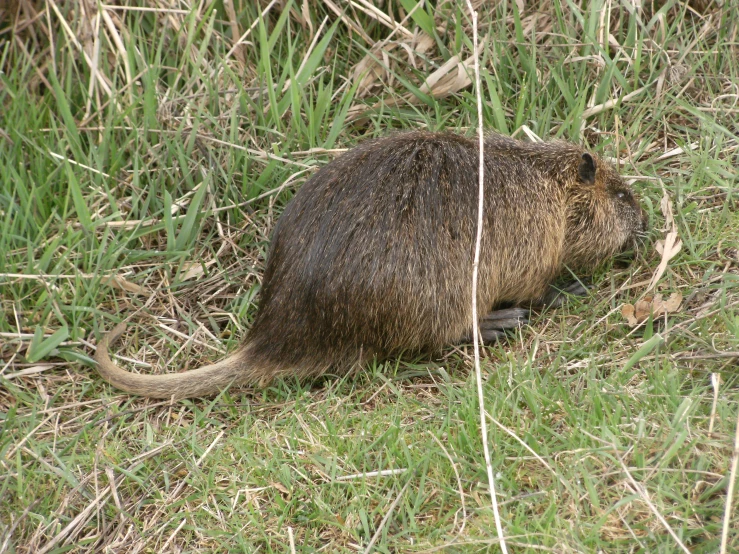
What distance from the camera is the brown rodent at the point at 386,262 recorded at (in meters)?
3.52

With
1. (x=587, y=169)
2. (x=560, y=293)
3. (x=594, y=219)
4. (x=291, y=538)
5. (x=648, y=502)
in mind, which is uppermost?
(x=587, y=169)

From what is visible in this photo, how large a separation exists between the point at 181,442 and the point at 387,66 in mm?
2178

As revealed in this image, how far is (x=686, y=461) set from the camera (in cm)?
270

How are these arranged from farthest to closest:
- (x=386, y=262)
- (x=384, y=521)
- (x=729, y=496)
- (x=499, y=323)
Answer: (x=499, y=323), (x=386, y=262), (x=384, y=521), (x=729, y=496)

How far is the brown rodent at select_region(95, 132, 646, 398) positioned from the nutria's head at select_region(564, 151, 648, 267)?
0.13 m

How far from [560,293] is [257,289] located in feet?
4.33

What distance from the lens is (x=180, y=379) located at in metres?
3.57

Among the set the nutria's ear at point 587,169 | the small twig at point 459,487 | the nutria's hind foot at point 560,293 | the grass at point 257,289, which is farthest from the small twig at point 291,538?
the nutria's ear at point 587,169

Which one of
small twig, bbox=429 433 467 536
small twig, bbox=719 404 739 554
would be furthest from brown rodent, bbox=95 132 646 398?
small twig, bbox=719 404 739 554

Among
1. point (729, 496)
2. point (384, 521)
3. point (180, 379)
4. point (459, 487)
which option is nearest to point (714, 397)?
point (729, 496)

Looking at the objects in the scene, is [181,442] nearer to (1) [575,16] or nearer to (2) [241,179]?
(2) [241,179]

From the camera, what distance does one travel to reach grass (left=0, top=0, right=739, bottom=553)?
9.37 ft

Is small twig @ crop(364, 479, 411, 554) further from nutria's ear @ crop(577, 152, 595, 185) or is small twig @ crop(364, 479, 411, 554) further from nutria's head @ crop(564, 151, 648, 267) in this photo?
nutria's ear @ crop(577, 152, 595, 185)

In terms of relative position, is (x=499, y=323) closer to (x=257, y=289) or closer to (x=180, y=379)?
(x=257, y=289)
